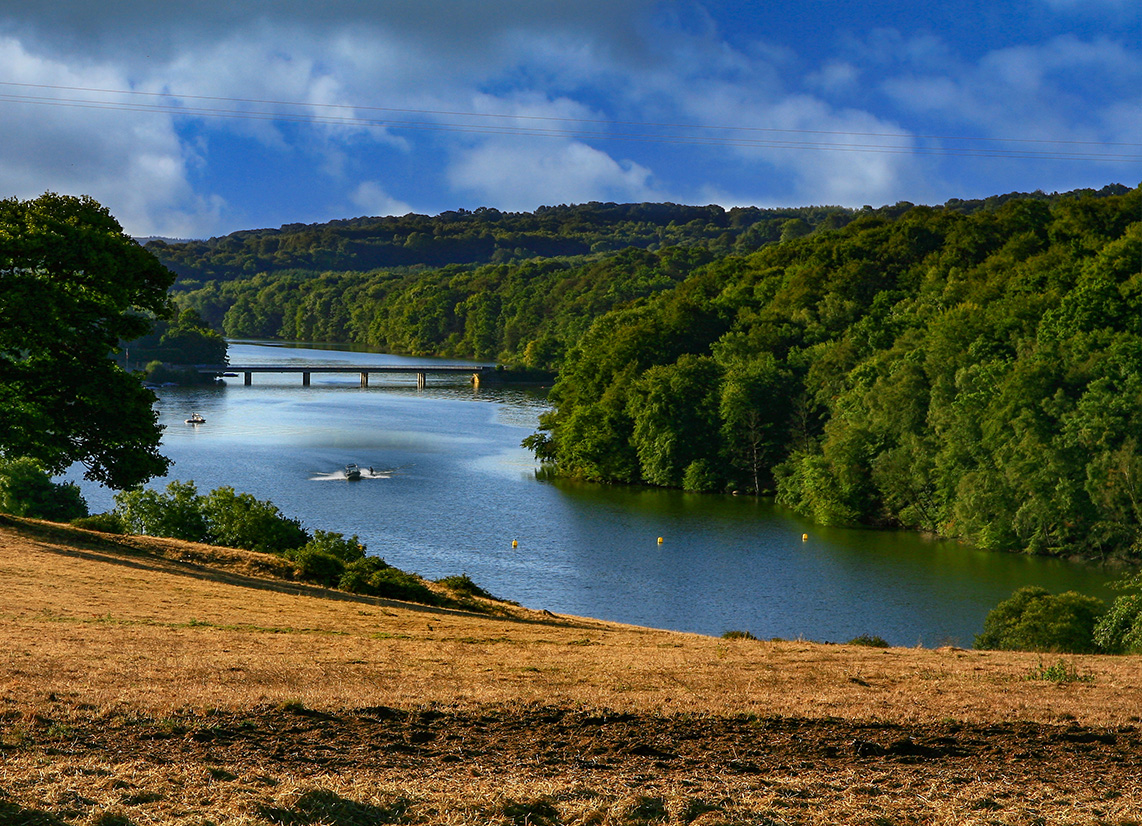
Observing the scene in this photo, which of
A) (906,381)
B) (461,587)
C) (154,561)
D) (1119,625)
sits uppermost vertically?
(906,381)

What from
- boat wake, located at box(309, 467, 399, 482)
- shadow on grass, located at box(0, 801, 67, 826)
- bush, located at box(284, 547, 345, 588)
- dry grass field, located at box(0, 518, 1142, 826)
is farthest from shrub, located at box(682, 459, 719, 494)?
shadow on grass, located at box(0, 801, 67, 826)

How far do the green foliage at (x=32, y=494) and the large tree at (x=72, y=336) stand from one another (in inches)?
669

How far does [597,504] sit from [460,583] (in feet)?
131

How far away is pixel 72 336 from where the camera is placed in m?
28.6

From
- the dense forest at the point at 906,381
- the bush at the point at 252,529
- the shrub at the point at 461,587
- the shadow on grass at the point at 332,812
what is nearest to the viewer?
the shadow on grass at the point at 332,812

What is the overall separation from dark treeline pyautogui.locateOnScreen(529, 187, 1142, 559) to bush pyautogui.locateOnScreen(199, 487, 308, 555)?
3676cm

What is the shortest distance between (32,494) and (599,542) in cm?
2563

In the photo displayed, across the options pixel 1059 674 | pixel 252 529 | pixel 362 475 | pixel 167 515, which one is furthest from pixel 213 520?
pixel 362 475

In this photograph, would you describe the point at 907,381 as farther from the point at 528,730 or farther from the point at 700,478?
the point at 528,730

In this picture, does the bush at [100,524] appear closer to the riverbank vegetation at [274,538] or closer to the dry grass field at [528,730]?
the riverbank vegetation at [274,538]

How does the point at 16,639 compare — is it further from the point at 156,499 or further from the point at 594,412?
the point at 594,412

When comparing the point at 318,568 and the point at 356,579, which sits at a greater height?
the point at 318,568

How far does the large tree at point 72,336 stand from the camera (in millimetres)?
27891

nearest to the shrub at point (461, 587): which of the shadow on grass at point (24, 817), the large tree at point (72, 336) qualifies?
the large tree at point (72, 336)
